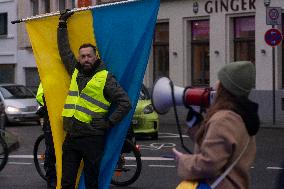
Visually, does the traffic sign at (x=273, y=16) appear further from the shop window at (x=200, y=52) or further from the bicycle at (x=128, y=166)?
the bicycle at (x=128, y=166)

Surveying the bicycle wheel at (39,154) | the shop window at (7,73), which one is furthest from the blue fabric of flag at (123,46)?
the shop window at (7,73)

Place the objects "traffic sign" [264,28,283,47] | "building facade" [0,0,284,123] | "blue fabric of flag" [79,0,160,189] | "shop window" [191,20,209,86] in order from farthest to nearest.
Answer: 1. "shop window" [191,20,209,86]
2. "building facade" [0,0,284,123]
3. "traffic sign" [264,28,283,47]
4. "blue fabric of flag" [79,0,160,189]

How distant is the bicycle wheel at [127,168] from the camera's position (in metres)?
10.5

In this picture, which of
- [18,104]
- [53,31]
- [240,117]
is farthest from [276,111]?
[240,117]

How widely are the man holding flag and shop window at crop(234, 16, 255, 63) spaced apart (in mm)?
20564

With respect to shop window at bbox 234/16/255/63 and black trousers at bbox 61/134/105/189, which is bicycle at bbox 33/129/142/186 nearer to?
black trousers at bbox 61/134/105/189

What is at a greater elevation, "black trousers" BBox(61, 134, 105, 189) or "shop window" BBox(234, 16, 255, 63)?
"shop window" BBox(234, 16, 255, 63)

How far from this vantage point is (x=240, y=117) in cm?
430

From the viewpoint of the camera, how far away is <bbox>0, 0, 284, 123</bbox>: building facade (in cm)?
2648

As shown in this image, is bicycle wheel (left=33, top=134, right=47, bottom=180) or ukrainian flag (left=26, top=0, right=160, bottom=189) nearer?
ukrainian flag (left=26, top=0, right=160, bottom=189)

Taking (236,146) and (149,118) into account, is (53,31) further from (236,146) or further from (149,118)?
(149,118)

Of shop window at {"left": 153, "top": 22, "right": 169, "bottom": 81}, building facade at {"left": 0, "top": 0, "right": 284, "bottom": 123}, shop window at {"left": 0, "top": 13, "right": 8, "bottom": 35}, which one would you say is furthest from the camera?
shop window at {"left": 0, "top": 13, "right": 8, "bottom": 35}

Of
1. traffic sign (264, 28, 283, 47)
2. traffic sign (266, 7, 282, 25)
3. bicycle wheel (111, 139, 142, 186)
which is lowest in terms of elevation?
bicycle wheel (111, 139, 142, 186)

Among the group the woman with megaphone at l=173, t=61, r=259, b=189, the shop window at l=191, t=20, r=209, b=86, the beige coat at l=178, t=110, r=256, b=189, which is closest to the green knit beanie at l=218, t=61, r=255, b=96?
the woman with megaphone at l=173, t=61, r=259, b=189
